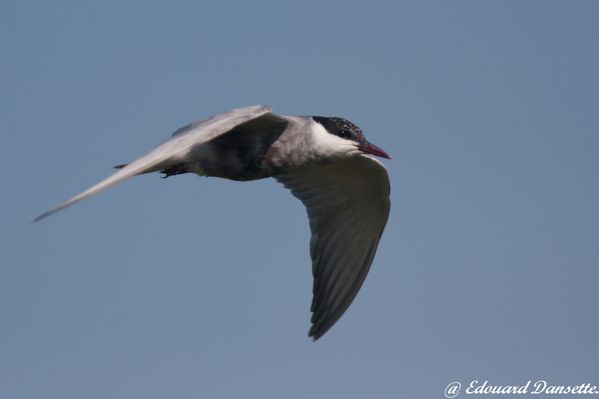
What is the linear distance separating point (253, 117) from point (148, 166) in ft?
5.84

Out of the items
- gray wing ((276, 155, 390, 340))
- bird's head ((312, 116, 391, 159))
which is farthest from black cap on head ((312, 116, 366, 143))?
gray wing ((276, 155, 390, 340))

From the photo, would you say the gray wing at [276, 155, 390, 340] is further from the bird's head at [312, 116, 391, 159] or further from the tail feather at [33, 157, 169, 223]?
the tail feather at [33, 157, 169, 223]

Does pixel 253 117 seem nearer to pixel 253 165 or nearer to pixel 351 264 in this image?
pixel 253 165

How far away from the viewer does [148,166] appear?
9312 mm

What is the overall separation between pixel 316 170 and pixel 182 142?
417cm

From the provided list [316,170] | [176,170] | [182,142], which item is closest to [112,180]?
[182,142]

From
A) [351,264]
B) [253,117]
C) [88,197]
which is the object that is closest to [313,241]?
[351,264]

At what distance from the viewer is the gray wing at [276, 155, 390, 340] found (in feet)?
44.5

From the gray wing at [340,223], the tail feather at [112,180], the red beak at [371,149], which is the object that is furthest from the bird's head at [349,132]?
the tail feather at [112,180]

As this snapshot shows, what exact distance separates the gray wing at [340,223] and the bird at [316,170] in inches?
0.5

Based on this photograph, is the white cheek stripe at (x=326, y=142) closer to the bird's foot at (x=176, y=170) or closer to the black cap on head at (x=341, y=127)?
the black cap on head at (x=341, y=127)

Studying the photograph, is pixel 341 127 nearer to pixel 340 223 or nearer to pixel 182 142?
pixel 340 223

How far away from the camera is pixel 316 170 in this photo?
45.6 feet

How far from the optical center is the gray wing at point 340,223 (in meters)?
13.6
